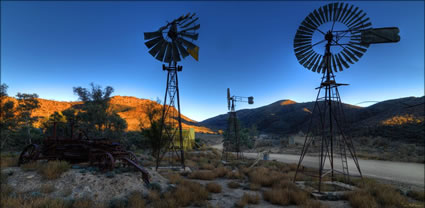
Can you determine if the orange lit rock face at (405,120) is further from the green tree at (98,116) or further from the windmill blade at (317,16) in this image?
the green tree at (98,116)

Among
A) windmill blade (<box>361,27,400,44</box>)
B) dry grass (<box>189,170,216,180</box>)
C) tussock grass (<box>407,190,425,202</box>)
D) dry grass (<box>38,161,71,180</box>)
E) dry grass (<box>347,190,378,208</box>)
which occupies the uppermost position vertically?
windmill blade (<box>361,27,400,44</box>)

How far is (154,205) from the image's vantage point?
6285mm

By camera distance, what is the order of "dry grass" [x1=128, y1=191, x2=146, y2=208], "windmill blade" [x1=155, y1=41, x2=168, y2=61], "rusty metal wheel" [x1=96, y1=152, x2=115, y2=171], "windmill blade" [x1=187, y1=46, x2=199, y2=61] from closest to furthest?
"dry grass" [x1=128, y1=191, x2=146, y2=208]
"rusty metal wheel" [x1=96, y1=152, x2=115, y2=171]
"windmill blade" [x1=155, y1=41, x2=168, y2=61]
"windmill blade" [x1=187, y1=46, x2=199, y2=61]

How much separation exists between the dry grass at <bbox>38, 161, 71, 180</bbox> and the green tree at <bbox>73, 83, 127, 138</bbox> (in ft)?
77.5

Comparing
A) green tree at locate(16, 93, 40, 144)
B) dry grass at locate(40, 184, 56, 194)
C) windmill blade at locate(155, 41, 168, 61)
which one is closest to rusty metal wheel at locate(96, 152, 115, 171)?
dry grass at locate(40, 184, 56, 194)

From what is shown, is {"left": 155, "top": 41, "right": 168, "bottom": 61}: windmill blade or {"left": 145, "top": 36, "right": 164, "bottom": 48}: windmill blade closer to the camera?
{"left": 145, "top": 36, "right": 164, "bottom": 48}: windmill blade

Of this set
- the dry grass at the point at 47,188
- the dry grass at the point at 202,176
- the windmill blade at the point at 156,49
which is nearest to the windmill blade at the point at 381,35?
the dry grass at the point at 202,176

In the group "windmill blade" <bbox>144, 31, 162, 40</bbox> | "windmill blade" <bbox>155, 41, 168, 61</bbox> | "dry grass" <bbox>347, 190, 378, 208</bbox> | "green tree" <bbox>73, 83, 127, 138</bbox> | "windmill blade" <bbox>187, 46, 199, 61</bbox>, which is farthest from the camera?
"green tree" <bbox>73, 83, 127, 138</bbox>

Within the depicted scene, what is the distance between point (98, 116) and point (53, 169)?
2639 centimetres

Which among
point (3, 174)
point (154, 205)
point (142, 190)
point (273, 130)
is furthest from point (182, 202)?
point (273, 130)

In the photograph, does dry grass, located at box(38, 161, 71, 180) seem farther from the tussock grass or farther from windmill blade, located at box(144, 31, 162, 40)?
the tussock grass

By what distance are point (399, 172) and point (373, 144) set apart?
2006cm

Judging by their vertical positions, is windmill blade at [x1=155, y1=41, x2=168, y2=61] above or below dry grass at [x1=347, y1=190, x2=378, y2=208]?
above

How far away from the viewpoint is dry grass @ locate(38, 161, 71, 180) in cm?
713
